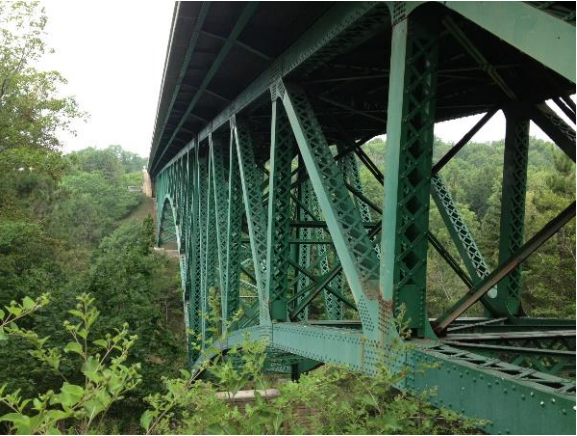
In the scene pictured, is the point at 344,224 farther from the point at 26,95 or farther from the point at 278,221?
the point at 26,95

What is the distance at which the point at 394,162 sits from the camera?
4.93 meters

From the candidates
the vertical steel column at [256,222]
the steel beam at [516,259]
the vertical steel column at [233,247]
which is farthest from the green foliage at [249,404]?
the vertical steel column at [233,247]

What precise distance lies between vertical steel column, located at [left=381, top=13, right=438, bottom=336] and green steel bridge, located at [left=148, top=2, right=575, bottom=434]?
0.06 ft

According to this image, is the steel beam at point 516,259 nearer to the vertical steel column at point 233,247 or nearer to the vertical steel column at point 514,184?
the vertical steel column at point 514,184

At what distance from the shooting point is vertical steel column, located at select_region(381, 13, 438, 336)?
193 inches

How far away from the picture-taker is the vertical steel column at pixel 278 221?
324 inches

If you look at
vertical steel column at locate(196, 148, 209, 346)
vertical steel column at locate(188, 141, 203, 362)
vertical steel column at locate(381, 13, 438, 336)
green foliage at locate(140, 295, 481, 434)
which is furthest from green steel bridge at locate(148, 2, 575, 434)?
vertical steel column at locate(188, 141, 203, 362)

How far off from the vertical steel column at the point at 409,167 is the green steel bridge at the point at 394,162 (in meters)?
0.02

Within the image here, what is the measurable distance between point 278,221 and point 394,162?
3592 mm

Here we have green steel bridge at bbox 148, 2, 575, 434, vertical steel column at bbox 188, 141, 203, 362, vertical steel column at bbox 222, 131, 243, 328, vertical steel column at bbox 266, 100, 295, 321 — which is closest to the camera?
green steel bridge at bbox 148, 2, 575, 434

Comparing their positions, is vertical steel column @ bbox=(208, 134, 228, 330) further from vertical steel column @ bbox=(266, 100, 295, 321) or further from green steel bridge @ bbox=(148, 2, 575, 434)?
vertical steel column @ bbox=(266, 100, 295, 321)

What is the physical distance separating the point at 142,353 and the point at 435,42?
13.8 meters

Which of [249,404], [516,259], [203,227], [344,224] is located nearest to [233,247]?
[203,227]

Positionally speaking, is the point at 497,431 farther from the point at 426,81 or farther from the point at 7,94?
the point at 7,94
